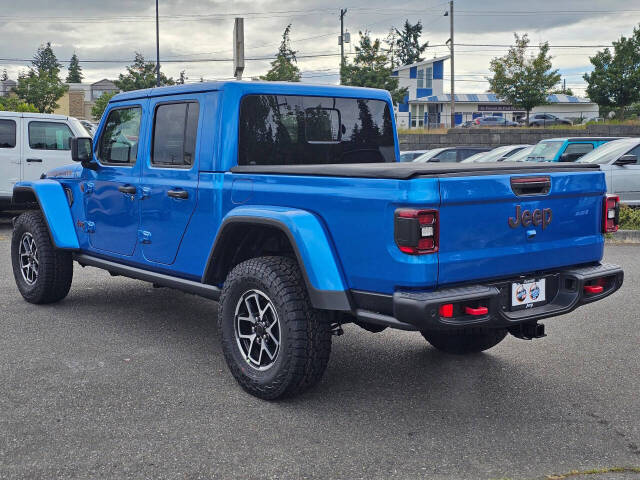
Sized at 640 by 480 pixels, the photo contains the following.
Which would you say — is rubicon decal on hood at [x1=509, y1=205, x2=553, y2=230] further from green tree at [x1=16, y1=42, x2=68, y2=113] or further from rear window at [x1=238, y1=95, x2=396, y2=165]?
green tree at [x1=16, y1=42, x2=68, y2=113]

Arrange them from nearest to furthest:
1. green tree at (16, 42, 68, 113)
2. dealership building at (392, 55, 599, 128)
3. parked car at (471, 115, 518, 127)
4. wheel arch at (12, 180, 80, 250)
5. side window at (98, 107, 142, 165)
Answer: side window at (98, 107, 142, 165) → wheel arch at (12, 180, 80, 250) → green tree at (16, 42, 68, 113) → parked car at (471, 115, 518, 127) → dealership building at (392, 55, 599, 128)

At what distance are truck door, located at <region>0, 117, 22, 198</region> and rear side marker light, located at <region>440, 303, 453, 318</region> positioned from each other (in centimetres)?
1106

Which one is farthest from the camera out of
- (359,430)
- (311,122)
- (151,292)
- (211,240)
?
(151,292)

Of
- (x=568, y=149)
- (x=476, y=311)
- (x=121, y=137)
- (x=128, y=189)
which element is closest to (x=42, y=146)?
(x=121, y=137)

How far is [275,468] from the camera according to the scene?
3.50 meters

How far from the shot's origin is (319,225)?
4.09 metres

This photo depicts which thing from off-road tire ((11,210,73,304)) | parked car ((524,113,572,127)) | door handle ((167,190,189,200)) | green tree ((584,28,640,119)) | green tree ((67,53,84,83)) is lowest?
off-road tire ((11,210,73,304))

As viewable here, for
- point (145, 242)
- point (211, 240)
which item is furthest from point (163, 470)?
point (145, 242)

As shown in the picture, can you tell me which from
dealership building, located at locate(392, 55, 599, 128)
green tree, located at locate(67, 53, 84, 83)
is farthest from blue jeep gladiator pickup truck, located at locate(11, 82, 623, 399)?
green tree, located at locate(67, 53, 84, 83)

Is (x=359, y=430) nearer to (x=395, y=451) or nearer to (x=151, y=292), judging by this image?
(x=395, y=451)

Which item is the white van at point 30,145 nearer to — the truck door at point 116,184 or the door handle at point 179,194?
the truck door at point 116,184

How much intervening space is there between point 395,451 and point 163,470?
3.70ft

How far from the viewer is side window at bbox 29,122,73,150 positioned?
13125 mm

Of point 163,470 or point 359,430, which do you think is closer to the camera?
point 163,470
